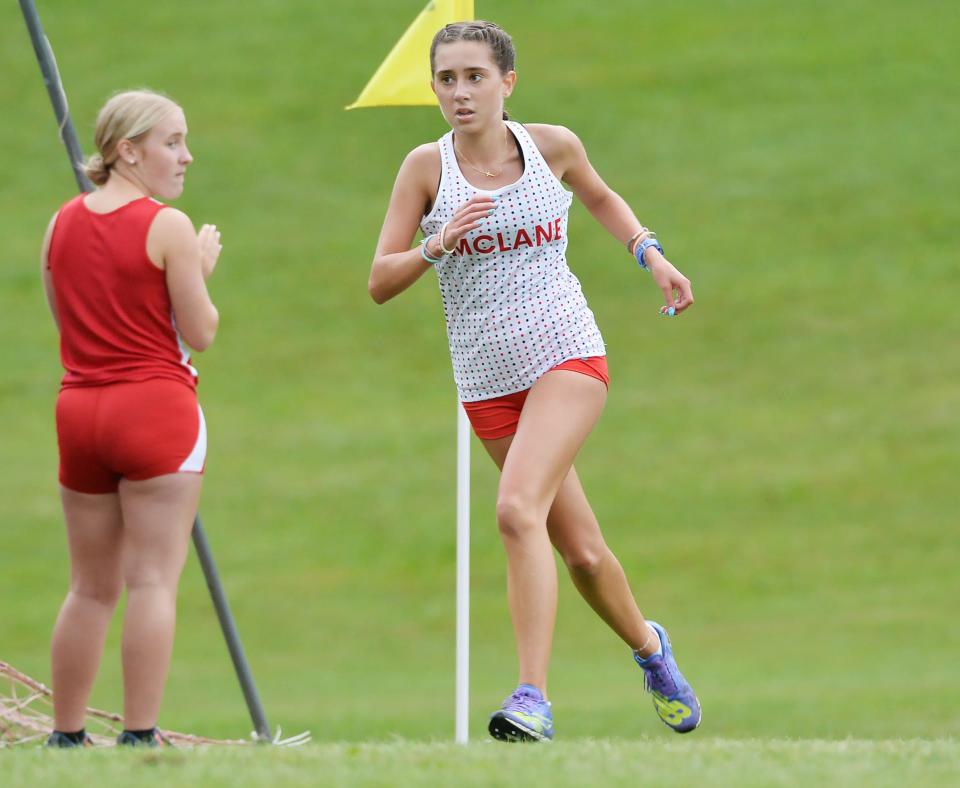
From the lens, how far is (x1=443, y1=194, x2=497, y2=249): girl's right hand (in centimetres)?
480

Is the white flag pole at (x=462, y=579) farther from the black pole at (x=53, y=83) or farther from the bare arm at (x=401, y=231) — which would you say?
the black pole at (x=53, y=83)

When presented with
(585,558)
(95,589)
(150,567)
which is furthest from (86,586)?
(585,558)

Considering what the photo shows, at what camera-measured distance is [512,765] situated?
394 cm

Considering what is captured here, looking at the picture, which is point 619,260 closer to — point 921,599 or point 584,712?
point 921,599

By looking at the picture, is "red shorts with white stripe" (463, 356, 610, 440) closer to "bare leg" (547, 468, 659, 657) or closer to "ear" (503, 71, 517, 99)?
"bare leg" (547, 468, 659, 657)

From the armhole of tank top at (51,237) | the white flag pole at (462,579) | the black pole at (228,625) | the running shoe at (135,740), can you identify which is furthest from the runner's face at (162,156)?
the white flag pole at (462,579)

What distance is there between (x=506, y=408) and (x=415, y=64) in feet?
6.37

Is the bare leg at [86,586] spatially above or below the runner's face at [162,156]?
below

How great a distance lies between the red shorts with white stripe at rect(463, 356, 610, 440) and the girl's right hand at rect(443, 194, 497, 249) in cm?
59

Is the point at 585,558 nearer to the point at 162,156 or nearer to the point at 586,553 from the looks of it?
the point at 586,553

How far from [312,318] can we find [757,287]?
5213 millimetres

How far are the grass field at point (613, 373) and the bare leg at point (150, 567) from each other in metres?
5.87

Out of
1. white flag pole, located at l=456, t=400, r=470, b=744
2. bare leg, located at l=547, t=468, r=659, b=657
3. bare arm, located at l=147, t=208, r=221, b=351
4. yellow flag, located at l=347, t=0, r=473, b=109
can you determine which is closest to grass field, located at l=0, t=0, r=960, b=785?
white flag pole, located at l=456, t=400, r=470, b=744

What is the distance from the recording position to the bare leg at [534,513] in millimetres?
4953
